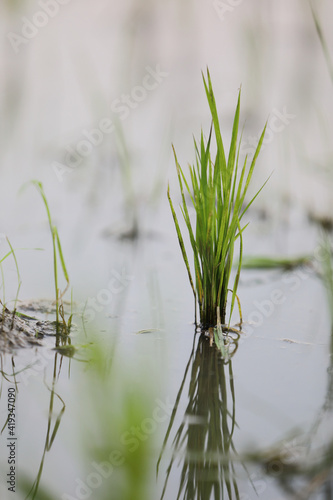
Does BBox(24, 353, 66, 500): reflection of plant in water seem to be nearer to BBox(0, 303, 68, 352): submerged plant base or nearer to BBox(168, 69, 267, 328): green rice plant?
BBox(0, 303, 68, 352): submerged plant base

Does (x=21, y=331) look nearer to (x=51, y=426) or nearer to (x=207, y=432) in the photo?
(x=51, y=426)

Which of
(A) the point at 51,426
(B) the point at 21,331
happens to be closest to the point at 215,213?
(B) the point at 21,331

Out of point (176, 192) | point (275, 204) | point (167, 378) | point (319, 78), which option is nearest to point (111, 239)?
point (176, 192)

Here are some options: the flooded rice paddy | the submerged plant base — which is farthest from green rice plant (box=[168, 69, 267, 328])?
the submerged plant base

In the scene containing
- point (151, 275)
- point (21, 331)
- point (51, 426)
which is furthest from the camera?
point (151, 275)

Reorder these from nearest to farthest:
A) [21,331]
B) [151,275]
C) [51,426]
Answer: [51,426] → [21,331] → [151,275]

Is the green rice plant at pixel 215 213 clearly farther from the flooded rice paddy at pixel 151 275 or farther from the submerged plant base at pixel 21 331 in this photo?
the submerged plant base at pixel 21 331

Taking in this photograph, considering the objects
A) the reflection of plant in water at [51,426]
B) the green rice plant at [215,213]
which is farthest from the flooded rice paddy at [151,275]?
the green rice plant at [215,213]

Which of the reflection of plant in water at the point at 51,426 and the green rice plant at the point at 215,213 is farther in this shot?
the green rice plant at the point at 215,213

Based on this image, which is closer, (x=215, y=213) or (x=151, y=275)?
(x=215, y=213)
